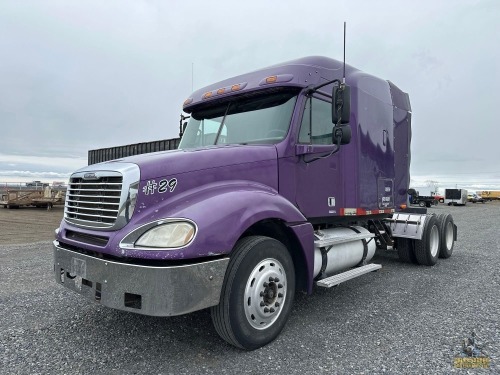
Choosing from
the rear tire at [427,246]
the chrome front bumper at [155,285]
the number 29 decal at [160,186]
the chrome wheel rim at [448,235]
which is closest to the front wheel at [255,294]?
the chrome front bumper at [155,285]

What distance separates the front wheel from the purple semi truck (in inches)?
0.5

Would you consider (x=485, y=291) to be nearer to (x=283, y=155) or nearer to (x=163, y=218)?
(x=283, y=155)

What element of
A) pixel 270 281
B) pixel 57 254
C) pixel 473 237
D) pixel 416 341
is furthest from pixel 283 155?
pixel 473 237

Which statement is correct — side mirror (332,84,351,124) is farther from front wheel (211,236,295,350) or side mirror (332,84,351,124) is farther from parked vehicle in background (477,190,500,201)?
parked vehicle in background (477,190,500,201)

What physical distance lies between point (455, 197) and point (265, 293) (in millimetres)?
50193

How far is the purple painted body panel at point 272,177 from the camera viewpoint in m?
3.16

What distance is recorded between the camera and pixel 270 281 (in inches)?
138

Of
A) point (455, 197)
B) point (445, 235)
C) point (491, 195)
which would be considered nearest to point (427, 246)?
point (445, 235)

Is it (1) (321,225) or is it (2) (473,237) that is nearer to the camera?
(1) (321,225)

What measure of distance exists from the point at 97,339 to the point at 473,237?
12180 mm

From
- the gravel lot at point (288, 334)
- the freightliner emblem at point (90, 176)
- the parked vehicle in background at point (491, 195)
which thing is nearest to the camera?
the gravel lot at point (288, 334)

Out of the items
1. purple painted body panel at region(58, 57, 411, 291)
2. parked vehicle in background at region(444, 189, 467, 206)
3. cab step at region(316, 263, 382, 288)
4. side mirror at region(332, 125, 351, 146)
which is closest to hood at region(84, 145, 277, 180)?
purple painted body panel at region(58, 57, 411, 291)

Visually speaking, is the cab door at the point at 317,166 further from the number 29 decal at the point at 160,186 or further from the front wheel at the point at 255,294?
the number 29 decal at the point at 160,186

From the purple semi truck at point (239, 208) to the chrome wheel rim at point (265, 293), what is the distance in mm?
12
